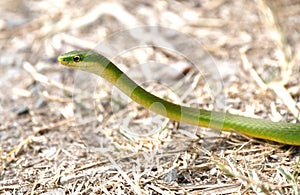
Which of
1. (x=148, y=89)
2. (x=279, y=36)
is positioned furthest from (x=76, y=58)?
(x=279, y=36)

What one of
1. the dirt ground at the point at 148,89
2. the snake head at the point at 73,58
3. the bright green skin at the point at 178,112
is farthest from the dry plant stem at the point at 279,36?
the snake head at the point at 73,58

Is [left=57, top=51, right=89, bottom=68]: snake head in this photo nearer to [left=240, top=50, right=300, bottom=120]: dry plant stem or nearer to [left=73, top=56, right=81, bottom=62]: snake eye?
[left=73, top=56, right=81, bottom=62]: snake eye

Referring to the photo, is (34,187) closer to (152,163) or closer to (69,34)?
(152,163)

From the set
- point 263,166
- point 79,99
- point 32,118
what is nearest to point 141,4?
point 79,99

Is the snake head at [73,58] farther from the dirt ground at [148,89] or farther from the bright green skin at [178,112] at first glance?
the dirt ground at [148,89]

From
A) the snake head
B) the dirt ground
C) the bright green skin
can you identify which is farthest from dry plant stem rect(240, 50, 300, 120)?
the snake head

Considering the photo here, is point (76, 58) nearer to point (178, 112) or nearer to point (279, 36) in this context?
point (178, 112)
